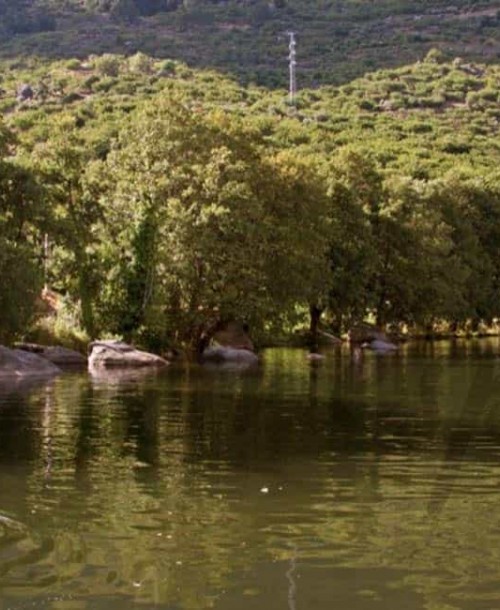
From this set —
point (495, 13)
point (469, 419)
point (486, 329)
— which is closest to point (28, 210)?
point (469, 419)

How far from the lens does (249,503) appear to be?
51.9 ft

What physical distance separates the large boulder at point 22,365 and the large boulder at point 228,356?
1120cm

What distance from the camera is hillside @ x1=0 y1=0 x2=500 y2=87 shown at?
166 meters

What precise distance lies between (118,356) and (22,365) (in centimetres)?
603

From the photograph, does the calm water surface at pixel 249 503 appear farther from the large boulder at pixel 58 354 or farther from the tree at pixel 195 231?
the tree at pixel 195 231

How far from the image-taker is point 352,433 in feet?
78.5

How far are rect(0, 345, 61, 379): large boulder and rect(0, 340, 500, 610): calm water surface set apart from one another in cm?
889

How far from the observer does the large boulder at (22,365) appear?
40103 mm

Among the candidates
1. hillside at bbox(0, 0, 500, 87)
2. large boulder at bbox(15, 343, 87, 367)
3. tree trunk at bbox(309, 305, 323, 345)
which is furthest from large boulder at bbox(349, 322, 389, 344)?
hillside at bbox(0, 0, 500, 87)

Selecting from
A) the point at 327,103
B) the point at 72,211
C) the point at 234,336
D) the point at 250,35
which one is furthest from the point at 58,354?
the point at 250,35

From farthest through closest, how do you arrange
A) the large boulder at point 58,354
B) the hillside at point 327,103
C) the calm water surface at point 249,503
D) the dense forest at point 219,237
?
the hillside at point 327,103, the dense forest at point 219,237, the large boulder at point 58,354, the calm water surface at point 249,503

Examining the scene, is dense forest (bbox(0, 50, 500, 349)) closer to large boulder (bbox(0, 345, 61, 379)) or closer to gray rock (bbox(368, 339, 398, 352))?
large boulder (bbox(0, 345, 61, 379))

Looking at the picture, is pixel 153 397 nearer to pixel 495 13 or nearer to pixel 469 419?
pixel 469 419

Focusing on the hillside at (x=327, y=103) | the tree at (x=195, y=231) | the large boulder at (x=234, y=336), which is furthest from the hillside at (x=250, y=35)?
the tree at (x=195, y=231)
